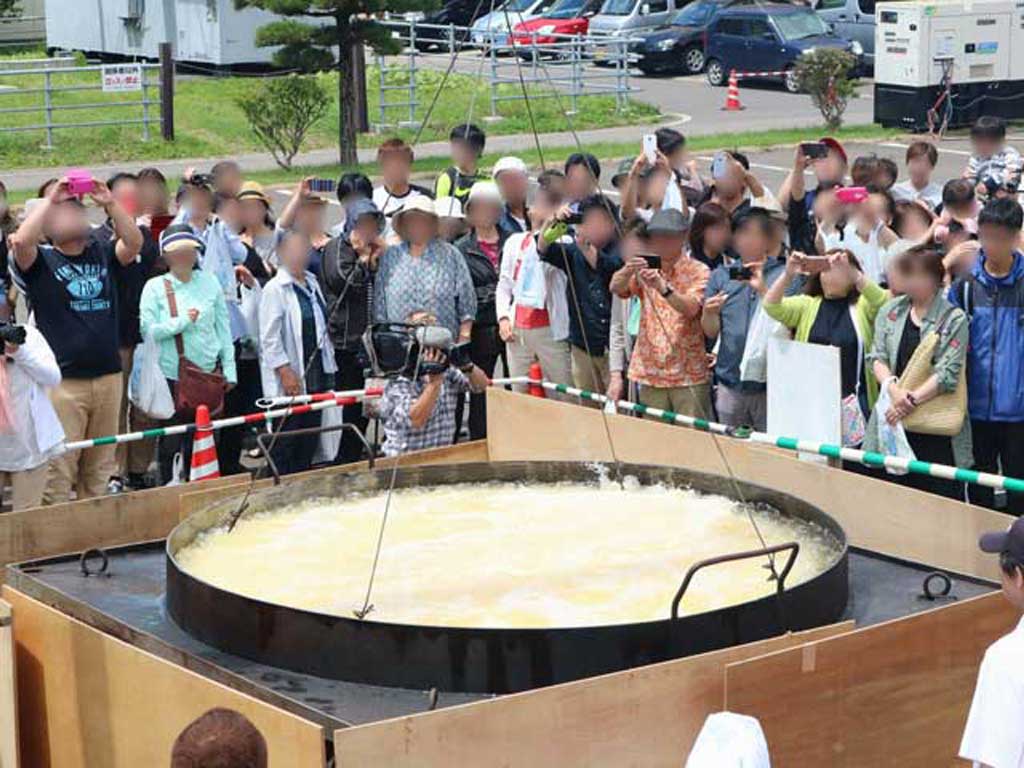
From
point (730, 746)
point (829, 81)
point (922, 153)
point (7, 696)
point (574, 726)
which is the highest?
point (922, 153)

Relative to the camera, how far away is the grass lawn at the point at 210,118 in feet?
95.7

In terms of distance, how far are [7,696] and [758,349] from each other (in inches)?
181

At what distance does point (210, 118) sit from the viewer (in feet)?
106

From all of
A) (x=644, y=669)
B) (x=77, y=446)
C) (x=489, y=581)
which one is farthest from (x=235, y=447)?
(x=644, y=669)

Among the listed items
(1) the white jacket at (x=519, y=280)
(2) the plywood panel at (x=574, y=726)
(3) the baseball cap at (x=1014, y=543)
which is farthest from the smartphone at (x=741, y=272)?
(3) the baseball cap at (x=1014, y=543)

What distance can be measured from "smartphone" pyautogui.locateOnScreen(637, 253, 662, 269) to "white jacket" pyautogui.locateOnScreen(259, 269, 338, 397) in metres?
2.09

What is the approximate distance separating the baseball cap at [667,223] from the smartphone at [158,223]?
3.77 meters

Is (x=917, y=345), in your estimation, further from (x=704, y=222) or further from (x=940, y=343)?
(x=704, y=222)

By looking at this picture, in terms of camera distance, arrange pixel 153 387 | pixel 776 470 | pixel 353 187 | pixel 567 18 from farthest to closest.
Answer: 1. pixel 567 18
2. pixel 353 187
3. pixel 153 387
4. pixel 776 470

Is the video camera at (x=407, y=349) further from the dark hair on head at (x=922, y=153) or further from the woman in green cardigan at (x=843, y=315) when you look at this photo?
the dark hair on head at (x=922, y=153)

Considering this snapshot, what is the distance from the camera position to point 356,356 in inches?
475

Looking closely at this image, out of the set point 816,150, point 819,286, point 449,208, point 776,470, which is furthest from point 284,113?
point 776,470

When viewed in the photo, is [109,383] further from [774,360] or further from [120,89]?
[120,89]

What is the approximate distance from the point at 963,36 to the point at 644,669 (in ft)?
78.3
